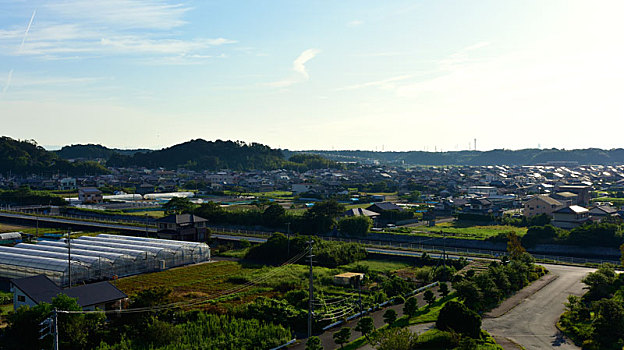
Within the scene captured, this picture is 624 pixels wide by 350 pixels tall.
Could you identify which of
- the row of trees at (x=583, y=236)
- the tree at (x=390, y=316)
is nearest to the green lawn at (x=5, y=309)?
the tree at (x=390, y=316)

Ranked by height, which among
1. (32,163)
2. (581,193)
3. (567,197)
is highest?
(32,163)

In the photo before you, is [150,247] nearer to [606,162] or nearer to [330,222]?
[330,222]

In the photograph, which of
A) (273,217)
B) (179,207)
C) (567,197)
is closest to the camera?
(273,217)

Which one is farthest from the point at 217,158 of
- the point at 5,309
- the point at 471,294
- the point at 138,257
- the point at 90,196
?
the point at 471,294

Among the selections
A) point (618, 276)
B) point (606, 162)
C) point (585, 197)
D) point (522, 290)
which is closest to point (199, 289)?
point (522, 290)

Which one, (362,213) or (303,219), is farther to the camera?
(362,213)

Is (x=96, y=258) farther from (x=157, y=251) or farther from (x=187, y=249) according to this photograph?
(x=187, y=249)
